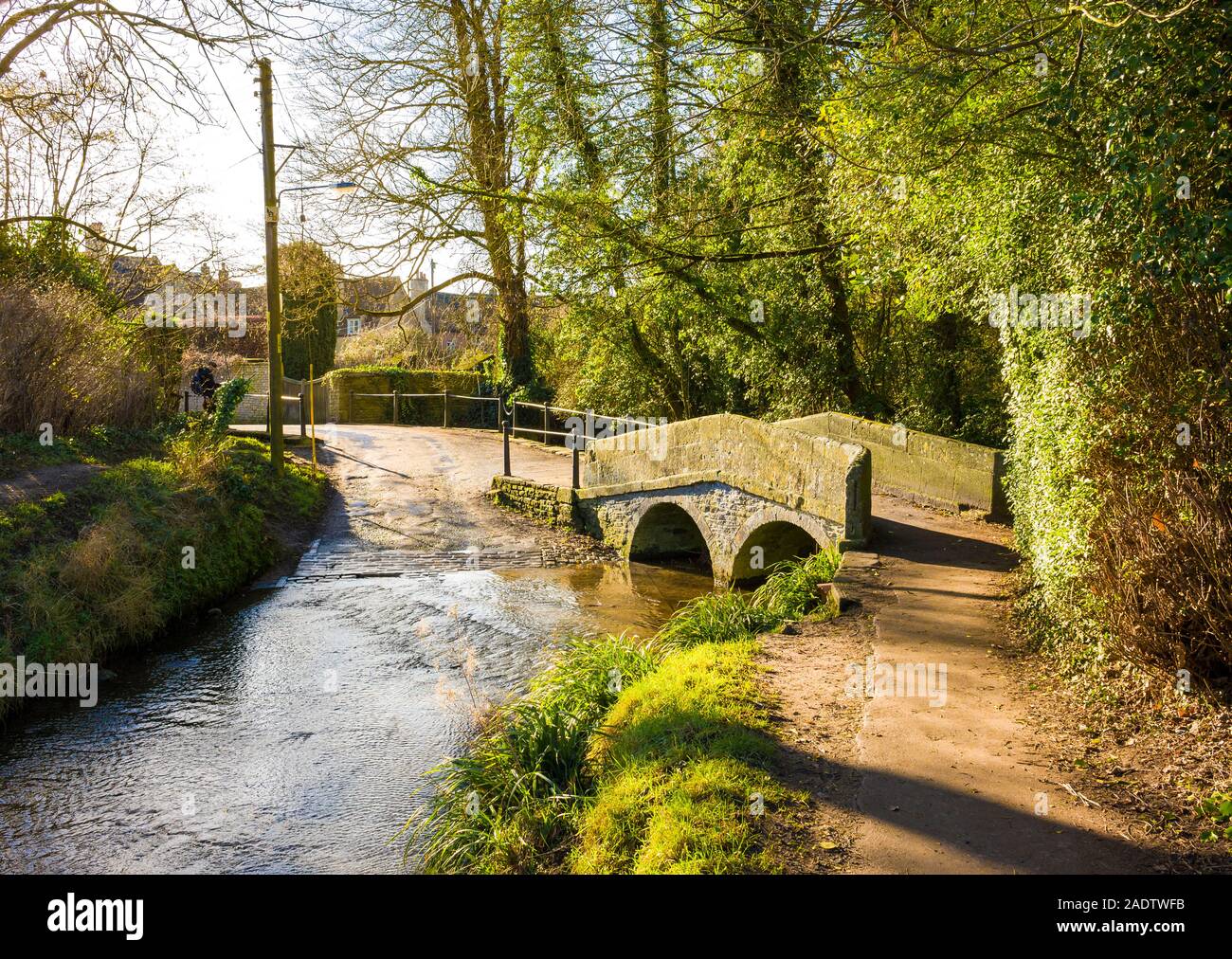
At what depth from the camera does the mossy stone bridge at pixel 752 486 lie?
10.4m

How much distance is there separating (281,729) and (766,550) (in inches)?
277

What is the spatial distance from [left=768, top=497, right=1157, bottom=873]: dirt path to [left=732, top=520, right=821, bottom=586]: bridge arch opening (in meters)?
3.67

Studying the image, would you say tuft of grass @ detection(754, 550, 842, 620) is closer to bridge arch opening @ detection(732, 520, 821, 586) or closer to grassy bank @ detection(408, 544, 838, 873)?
grassy bank @ detection(408, 544, 838, 873)

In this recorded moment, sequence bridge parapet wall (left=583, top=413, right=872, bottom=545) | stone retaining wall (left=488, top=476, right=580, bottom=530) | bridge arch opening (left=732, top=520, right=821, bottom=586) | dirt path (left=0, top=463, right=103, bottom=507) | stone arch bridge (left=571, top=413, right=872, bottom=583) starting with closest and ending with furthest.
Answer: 1. bridge parapet wall (left=583, top=413, right=872, bottom=545)
2. stone arch bridge (left=571, top=413, right=872, bottom=583)
3. dirt path (left=0, top=463, right=103, bottom=507)
4. bridge arch opening (left=732, top=520, right=821, bottom=586)
5. stone retaining wall (left=488, top=476, right=580, bottom=530)

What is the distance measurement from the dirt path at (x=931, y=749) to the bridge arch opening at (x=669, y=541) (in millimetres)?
6618

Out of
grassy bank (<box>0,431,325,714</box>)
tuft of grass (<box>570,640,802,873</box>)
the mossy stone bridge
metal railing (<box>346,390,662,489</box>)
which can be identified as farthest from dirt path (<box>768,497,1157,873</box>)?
metal railing (<box>346,390,662,489</box>)

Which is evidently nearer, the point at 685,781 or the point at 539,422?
the point at 685,781

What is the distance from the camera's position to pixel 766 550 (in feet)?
41.7

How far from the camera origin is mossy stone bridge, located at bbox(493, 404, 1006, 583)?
10.4m

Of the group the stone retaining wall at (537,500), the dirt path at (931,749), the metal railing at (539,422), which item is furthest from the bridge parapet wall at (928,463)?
the stone retaining wall at (537,500)

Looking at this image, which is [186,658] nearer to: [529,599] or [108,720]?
[108,720]

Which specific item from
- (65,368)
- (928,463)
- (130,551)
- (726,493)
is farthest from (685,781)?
(65,368)

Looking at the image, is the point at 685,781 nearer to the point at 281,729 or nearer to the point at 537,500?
the point at 281,729

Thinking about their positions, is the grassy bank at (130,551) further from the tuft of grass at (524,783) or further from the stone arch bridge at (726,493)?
the stone arch bridge at (726,493)
